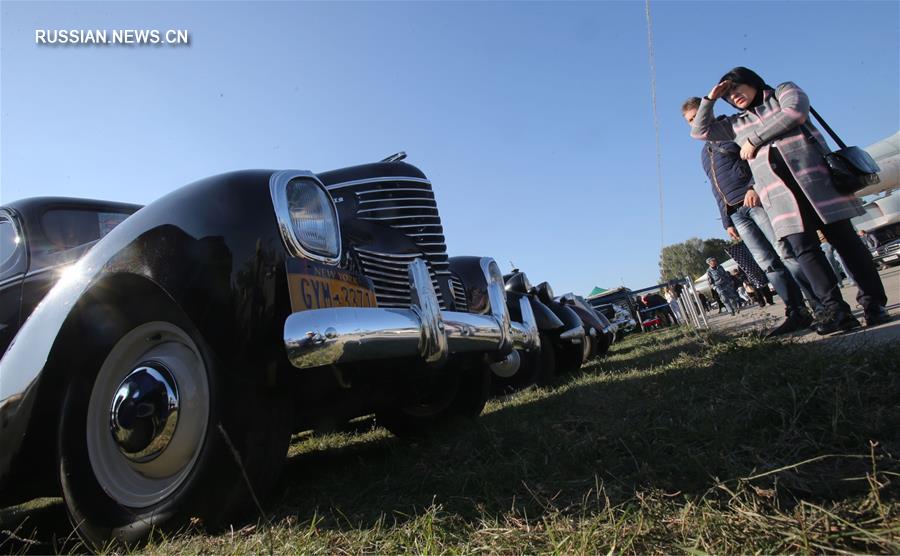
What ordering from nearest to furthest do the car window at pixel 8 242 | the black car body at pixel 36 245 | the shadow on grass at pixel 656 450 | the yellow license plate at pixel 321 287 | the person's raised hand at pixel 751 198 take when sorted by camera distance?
the shadow on grass at pixel 656 450, the yellow license plate at pixel 321 287, the black car body at pixel 36 245, the car window at pixel 8 242, the person's raised hand at pixel 751 198

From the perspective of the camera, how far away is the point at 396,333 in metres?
1.75

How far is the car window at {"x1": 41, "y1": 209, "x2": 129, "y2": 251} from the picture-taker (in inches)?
118

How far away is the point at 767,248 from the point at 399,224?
3091 millimetres

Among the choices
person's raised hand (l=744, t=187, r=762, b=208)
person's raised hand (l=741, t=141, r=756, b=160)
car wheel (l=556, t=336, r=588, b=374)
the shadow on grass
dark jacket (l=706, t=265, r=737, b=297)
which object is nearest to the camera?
the shadow on grass

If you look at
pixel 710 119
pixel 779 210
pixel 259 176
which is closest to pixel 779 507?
pixel 259 176

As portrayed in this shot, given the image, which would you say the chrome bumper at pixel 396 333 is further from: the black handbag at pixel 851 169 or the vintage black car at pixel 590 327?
the vintage black car at pixel 590 327

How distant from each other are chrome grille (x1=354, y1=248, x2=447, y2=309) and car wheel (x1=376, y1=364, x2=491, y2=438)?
0.78 metres

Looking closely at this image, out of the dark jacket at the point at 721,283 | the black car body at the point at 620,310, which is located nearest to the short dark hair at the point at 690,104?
the black car body at the point at 620,310

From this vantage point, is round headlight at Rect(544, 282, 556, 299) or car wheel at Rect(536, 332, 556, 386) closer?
car wheel at Rect(536, 332, 556, 386)

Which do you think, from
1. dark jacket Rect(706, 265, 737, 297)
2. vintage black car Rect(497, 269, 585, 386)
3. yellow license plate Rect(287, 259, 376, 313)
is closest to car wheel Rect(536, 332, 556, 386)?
vintage black car Rect(497, 269, 585, 386)

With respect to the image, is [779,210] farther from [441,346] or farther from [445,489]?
[445,489]

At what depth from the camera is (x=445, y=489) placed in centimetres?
168

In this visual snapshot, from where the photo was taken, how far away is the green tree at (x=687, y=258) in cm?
6750

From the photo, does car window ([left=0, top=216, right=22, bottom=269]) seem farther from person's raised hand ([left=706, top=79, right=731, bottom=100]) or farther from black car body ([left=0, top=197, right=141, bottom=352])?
person's raised hand ([left=706, top=79, right=731, bottom=100])
